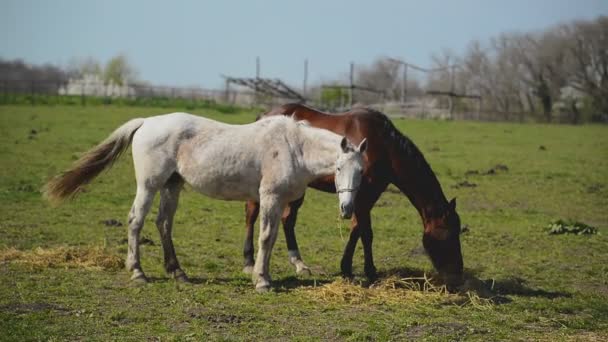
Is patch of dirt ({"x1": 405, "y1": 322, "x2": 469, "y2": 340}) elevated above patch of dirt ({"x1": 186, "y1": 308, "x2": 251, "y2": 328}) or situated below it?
below

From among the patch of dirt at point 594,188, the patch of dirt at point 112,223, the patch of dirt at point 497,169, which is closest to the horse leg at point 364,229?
the patch of dirt at point 112,223

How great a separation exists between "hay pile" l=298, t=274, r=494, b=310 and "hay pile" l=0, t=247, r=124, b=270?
8.32ft

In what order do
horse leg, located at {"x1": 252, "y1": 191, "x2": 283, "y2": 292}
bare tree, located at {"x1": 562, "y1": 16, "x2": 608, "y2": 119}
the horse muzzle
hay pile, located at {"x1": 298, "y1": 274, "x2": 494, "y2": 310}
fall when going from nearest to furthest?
the horse muzzle
hay pile, located at {"x1": 298, "y1": 274, "x2": 494, "y2": 310}
horse leg, located at {"x1": 252, "y1": 191, "x2": 283, "y2": 292}
bare tree, located at {"x1": 562, "y1": 16, "x2": 608, "y2": 119}

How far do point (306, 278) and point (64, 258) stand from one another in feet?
9.95

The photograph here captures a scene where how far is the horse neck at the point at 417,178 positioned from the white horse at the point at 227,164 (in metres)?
1.03

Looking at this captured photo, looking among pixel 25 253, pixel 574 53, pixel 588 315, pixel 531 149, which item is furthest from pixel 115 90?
pixel 588 315

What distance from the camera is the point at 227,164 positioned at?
8.17 m

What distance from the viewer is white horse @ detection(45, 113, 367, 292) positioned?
7.98 meters

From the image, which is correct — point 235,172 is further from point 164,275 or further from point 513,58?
point 513,58

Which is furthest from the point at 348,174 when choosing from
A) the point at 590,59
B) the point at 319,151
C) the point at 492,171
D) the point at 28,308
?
the point at 590,59

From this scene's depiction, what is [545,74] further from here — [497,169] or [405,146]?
[405,146]

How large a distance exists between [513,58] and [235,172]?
61.5 m

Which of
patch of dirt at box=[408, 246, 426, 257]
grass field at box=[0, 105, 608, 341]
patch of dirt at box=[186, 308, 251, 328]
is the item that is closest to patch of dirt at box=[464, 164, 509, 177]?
grass field at box=[0, 105, 608, 341]

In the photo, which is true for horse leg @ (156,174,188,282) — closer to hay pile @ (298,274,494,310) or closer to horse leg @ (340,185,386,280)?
hay pile @ (298,274,494,310)
